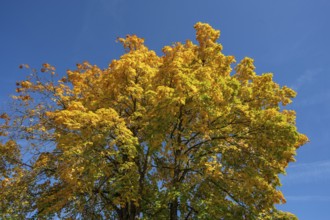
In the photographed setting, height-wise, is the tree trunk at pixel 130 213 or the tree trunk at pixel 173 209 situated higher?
the tree trunk at pixel 173 209

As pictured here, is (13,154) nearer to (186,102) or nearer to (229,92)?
(186,102)

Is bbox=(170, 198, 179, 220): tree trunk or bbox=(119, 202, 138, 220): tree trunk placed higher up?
bbox=(170, 198, 179, 220): tree trunk

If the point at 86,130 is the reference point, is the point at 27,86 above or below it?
above

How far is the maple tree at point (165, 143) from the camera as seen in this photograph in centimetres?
1169

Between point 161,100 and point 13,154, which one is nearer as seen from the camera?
point 161,100

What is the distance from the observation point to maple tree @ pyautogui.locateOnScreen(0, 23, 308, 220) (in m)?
11.7

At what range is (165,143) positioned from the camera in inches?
557

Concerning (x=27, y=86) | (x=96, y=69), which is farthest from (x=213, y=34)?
(x=27, y=86)

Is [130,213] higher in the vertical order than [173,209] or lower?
lower

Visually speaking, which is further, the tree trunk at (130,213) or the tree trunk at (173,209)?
the tree trunk at (173,209)

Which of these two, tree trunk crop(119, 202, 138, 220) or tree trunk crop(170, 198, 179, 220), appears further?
tree trunk crop(170, 198, 179, 220)

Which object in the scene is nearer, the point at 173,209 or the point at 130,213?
the point at 130,213

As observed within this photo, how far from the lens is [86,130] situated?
1153cm

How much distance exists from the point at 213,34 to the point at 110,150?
7.71 m
